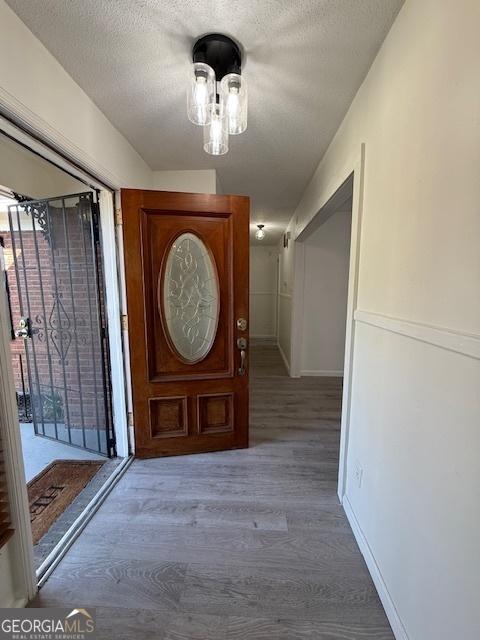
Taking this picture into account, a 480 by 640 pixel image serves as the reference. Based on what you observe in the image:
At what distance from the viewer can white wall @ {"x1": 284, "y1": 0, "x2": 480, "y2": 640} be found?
0.78 metres

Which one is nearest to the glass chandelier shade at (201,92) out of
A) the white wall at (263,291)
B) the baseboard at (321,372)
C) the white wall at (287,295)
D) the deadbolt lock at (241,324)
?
the deadbolt lock at (241,324)

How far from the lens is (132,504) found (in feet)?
5.90

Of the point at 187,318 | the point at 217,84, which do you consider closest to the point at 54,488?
the point at 187,318

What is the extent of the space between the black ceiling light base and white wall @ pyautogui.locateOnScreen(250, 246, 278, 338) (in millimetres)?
6146

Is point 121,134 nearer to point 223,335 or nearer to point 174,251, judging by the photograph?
point 174,251

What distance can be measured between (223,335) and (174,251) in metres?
0.77

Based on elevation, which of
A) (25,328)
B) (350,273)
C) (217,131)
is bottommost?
(25,328)

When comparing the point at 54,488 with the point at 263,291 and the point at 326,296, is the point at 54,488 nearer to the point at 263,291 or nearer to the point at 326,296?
the point at 326,296

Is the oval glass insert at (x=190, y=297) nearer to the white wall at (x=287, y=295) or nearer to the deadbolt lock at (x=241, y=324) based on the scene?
the deadbolt lock at (x=241, y=324)

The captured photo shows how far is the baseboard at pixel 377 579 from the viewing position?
3.61 ft

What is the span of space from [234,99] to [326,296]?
3.29 m

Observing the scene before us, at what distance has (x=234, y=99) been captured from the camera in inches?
53.0

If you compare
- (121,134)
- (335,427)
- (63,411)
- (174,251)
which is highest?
(121,134)

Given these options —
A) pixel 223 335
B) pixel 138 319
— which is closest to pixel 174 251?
pixel 138 319
